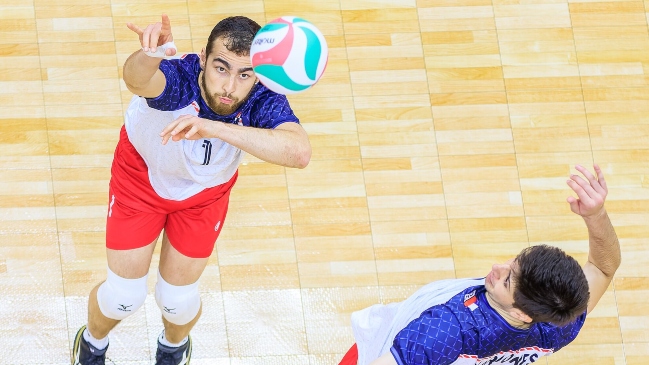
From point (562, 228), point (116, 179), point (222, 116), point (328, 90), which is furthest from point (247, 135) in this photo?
point (562, 228)

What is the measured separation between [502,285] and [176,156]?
1478 millimetres

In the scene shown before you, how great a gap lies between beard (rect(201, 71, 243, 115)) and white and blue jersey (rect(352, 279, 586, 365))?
1.15 meters

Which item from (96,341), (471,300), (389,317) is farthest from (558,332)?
(96,341)

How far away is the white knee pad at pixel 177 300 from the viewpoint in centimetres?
422

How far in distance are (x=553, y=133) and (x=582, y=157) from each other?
234mm

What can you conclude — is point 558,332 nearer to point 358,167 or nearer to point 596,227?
point 596,227

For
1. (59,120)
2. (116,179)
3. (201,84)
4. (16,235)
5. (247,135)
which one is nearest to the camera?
(247,135)

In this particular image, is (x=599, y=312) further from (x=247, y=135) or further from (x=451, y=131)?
(x=247, y=135)

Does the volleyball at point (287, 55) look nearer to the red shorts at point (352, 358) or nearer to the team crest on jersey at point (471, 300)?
the team crest on jersey at point (471, 300)

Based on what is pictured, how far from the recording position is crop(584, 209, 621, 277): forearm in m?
3.70

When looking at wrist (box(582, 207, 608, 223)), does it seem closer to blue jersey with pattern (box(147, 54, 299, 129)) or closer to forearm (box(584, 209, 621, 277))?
forearm (box(584, 209, 621, 277))

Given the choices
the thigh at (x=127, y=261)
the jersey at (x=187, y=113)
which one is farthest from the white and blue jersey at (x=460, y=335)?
the thigh at (x=127, y=261)

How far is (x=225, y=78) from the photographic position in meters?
3.67

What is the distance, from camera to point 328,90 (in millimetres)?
5672
